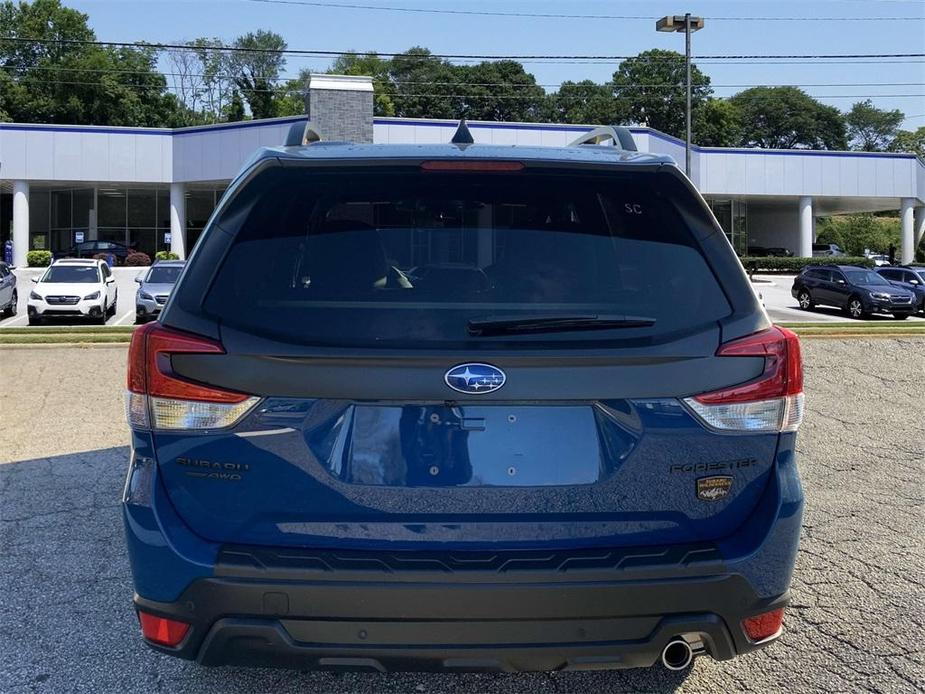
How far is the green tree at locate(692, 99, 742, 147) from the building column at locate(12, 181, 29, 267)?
7214cm

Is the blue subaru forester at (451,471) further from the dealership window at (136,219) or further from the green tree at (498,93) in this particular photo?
the green tree at (498,93)

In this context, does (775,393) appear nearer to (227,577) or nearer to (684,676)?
(684,676)

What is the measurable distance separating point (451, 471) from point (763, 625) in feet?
3.47

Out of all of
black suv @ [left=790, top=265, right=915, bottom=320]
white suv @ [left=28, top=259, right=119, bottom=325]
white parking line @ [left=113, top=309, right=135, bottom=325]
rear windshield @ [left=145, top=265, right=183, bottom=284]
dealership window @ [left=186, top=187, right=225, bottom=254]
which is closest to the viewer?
white suv @ [left=28, top=259, right=119, bottom=325]

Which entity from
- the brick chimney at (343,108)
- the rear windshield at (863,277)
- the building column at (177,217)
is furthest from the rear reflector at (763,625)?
the building column at (177,217)

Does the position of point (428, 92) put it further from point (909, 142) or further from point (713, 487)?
point (713, 487)

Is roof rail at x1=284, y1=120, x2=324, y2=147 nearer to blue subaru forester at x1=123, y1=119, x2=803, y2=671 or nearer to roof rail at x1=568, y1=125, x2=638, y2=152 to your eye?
blue subaru forester at x1=123, y1=119, x2=803, y2=671

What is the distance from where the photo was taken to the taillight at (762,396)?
2.32 m

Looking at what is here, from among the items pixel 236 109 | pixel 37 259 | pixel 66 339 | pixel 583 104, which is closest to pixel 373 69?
pixel 236 109

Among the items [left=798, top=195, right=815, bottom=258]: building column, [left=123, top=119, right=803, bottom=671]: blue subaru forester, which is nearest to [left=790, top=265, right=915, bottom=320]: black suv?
[left=798, top=195, right=815, bottom=258]: building column

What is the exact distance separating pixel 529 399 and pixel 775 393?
75cm

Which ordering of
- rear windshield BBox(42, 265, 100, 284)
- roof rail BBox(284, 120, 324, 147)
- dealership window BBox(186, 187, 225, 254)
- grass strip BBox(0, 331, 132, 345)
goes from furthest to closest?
dealership window BBox(186, 187, 225, 254) < rear windshield BBox(42, 265, 100, 284) < grass strip BBox(0, 331, 132, 345) < roof rail BBox(284, 120, 324, 147)

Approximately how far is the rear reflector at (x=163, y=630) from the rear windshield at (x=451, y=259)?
872 mm

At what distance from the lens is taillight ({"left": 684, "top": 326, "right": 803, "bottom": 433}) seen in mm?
2320
